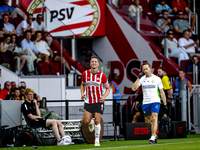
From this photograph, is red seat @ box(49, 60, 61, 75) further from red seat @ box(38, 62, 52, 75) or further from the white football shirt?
the white football shirt

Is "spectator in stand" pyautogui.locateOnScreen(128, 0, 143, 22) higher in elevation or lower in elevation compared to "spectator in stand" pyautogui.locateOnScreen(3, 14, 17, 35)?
higher

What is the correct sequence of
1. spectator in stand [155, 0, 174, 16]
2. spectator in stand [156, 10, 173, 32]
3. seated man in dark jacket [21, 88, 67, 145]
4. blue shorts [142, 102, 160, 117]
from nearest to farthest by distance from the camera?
blue shorts [142, 102, 160, 117] → seated man in dark jacket [21, 88, 67, 145] → spectator in stand [156, 10, 173, 32] → spectator in stand [155, 0, 174, 16]

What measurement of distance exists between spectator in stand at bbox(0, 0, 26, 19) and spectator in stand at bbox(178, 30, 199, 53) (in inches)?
275

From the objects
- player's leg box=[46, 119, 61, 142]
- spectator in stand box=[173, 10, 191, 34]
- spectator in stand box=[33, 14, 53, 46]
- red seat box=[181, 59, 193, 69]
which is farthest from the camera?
spectator in stand box=[173, 10, 191, 34]

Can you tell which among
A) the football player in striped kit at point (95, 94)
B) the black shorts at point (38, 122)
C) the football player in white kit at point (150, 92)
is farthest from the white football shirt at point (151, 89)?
the black shorts at point (38, 122)

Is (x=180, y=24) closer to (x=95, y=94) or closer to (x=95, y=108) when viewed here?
(x=95, y=94)

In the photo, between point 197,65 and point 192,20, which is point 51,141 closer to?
point 197,65

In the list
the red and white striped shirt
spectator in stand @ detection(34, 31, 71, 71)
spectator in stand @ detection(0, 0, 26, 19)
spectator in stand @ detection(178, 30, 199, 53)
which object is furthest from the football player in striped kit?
spectator in stand @ detection(178, 30, 199, 53)

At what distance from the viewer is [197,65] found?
1842 cm

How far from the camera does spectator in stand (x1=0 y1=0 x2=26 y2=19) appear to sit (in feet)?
62.4

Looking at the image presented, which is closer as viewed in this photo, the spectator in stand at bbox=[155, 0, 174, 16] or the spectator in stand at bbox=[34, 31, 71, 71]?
the spectator in stand at bbox=[34, 31, 71, 71]

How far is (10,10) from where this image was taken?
19828mm

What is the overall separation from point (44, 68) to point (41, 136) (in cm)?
430

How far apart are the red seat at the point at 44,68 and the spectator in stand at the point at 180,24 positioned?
7.04 m
